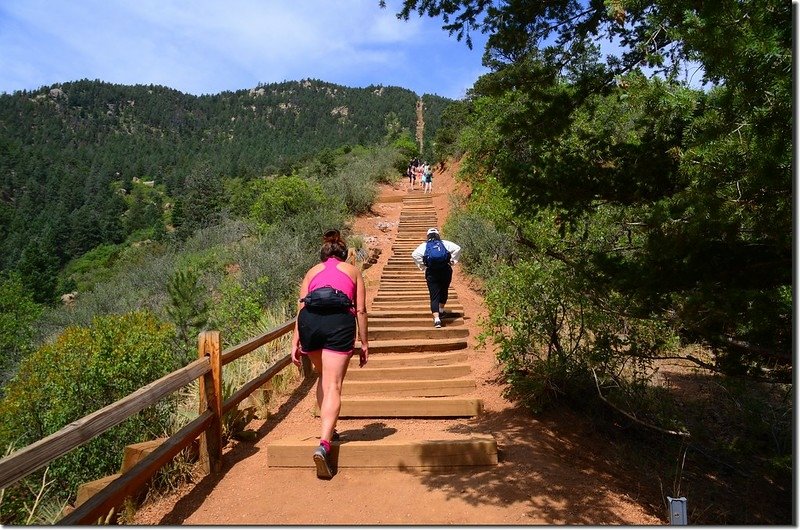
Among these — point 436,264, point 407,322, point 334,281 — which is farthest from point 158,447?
point 407,322

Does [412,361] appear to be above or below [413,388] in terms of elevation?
above

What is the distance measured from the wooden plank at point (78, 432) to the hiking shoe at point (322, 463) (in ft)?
3.41

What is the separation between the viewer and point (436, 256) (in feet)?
26.3

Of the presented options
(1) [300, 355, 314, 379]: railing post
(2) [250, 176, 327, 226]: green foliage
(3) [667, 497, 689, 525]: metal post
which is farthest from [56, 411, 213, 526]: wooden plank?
(2) [250, 176, 327, 226]: green foliage

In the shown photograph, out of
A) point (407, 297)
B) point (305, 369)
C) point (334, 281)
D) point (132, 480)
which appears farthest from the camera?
point (407, 297)

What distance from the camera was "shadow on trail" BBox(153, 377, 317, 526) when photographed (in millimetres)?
3696

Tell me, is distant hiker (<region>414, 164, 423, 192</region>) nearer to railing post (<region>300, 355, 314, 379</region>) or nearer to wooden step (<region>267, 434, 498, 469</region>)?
railing post (<region>300, 355, 314, 379</region>)

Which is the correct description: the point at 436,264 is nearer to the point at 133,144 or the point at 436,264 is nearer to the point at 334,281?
the point at 334,281

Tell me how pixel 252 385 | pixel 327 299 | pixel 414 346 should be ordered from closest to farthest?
pixel 327 299 < pixel 252 385 < pixel 414 346

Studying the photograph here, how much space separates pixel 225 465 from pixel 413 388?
2.24 meters

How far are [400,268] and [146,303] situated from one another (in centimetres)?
682

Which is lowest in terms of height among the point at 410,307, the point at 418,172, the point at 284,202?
the point at 410,307

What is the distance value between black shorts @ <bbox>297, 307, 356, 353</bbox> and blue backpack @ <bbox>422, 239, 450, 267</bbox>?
401 centimetres

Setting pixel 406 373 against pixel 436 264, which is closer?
pixel 406 373
